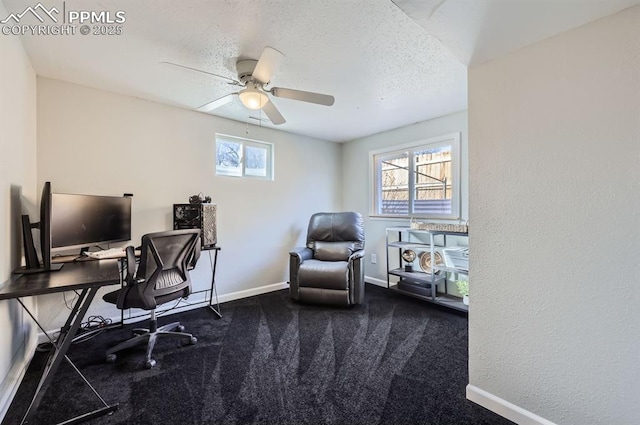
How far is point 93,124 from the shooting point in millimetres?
2621

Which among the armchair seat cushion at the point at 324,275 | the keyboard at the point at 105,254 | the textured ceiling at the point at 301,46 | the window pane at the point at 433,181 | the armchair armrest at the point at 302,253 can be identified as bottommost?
the armchair seat cushion at the point at 324,275

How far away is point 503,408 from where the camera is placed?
4.99 feet

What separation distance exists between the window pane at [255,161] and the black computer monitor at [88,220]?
4.83 ft

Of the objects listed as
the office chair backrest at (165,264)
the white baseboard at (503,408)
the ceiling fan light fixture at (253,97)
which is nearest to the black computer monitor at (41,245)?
the office chair backrest at (165,264)

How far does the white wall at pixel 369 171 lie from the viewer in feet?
10.9

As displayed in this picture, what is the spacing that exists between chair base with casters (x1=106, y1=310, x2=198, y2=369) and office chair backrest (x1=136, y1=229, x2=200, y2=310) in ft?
0.90

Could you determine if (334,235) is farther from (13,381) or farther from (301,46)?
(13,381)

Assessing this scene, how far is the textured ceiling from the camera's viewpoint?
4.56ft

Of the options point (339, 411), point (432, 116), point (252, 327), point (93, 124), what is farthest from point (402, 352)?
point (93, 124)

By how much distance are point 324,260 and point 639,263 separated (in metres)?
2.85

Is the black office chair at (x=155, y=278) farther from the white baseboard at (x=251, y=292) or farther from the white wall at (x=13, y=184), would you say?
the white baseboard at (x=251, y=292)

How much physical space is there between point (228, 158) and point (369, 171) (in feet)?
6.92

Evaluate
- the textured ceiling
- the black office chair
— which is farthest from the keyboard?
the textured ceiling

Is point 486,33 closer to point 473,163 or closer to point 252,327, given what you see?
point 473,163
